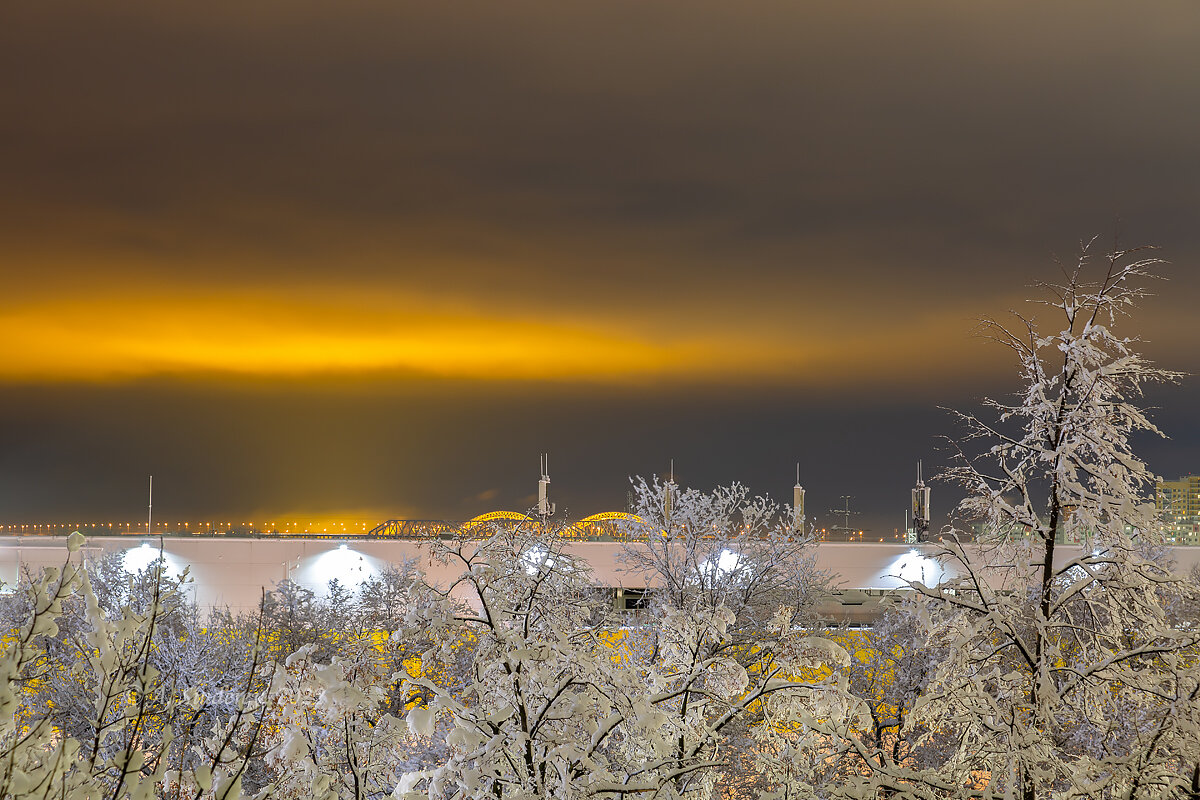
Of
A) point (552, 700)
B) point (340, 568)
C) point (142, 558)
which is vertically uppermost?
point (552, 700)

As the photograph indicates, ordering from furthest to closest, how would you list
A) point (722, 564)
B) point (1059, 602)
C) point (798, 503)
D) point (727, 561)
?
point (798, 503), point (727, 561), point (722, 564), point (1059, 602)

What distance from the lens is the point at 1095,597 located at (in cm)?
823

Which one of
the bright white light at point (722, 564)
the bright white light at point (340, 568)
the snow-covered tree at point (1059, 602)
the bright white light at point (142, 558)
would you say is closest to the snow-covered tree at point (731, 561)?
the bright white light at point (722, 564)

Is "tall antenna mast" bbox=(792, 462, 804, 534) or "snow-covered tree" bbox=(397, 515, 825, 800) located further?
"tall antenna mast" bbox=(792, 462, 804, 534)

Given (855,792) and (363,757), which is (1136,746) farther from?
(363,757)

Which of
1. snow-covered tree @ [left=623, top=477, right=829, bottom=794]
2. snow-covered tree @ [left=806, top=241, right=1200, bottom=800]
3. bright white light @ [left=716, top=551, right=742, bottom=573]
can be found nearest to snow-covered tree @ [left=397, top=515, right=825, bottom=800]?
snow-covered tree @ [left=806, top=241, right=1200, bottom=800]

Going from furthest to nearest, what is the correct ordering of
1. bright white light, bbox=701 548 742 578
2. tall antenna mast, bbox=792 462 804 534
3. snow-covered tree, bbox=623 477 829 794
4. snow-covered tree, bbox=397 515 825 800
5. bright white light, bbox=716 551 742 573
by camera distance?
tall antenna mast, bbox=792 462 804 534, bright white light, bbox=716 551 742 573, bright white light, bbox=701 548 742 578, snow-covered tree, bbox=623 477 829 794, snow-covered tree, bbox=397 515 825 800

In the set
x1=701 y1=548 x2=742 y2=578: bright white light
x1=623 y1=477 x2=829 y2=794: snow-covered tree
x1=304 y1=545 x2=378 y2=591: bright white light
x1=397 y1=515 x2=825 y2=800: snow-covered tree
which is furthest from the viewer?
x1=304 y1=545 x2=378 y2=591: bright white light

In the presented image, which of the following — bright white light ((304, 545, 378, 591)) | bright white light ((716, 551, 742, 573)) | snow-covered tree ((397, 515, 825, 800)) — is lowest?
bright white light ((304, 545, 378, 591))

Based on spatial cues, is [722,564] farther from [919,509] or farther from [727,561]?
[919,509]

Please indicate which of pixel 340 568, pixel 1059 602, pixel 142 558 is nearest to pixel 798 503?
pixel 340 568

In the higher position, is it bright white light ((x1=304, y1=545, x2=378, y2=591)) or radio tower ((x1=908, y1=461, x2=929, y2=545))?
radio tower ((x1=908, y1=461, x2=929, y2=545))

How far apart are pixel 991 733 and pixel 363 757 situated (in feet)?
14.6

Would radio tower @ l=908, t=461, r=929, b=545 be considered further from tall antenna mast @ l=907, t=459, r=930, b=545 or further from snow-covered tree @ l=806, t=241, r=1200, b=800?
snow-covered tree @ l=806, t=241, r=1200, b=800
